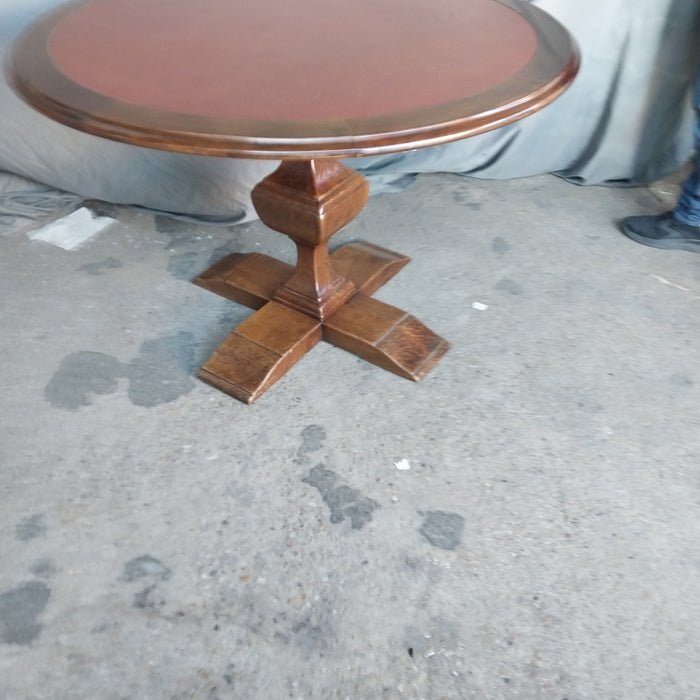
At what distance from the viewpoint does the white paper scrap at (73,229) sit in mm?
2137

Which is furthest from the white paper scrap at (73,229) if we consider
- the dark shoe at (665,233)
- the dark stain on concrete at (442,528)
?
the dark shoe at (665,233)

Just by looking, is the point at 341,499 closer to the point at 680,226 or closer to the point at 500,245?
the point at 500,245

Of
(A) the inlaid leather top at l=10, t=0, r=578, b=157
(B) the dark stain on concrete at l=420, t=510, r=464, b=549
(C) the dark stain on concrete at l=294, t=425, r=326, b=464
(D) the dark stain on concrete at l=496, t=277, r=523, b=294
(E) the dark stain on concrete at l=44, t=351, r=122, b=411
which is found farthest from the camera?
(D) the dark stain on concrete at l=496, t=277, r=523, b=294

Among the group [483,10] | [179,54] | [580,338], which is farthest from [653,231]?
[179,54]

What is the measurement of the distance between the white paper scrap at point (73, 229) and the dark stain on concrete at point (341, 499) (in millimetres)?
1138

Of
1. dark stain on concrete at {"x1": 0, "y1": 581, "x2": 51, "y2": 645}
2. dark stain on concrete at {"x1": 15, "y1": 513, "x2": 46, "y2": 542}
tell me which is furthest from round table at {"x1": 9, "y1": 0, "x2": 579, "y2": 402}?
dark stain on concrete at {"x1": 0, "y1": 581, "x2": 51, "y2": 645}

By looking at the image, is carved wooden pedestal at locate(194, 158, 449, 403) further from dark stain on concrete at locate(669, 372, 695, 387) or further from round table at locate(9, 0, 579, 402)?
dark stain on concrete at locate(669, 372, 695, 387)

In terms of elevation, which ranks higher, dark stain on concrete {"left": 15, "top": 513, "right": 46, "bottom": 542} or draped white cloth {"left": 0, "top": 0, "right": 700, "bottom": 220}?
draped white cloth {"left": 0, "top": 0, "right": 700, "bottom": 220}

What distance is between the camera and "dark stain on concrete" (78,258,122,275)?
6.63 ft

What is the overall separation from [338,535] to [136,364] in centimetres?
69

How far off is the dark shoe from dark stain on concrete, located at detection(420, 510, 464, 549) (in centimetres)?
126

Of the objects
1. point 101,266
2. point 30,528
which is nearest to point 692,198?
point 101,266

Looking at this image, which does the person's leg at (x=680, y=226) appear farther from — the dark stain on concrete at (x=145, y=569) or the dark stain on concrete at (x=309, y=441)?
A: the dark stain on concrete at (x=145, y=569)

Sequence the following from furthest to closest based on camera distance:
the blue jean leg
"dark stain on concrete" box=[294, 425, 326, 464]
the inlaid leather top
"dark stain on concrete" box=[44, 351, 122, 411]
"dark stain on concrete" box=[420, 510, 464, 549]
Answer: the blue jean leg
"dark stain on concrete" box=[44, 351, 122, 411]
"dark stain on concrete" box=[294, 425, 326, 464]
"dark stain on concrete" box=[420, 510, 464, 549]
the inlaid leather top
